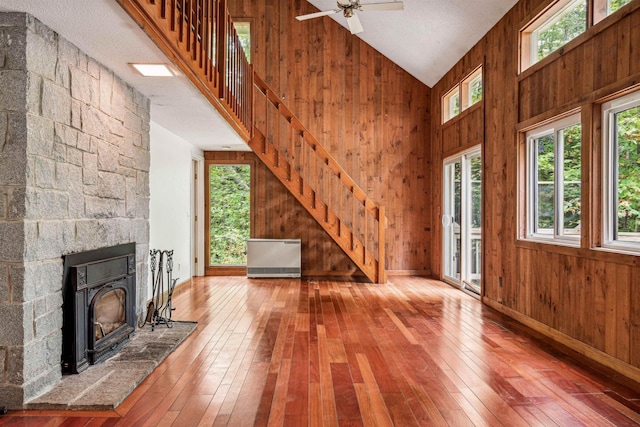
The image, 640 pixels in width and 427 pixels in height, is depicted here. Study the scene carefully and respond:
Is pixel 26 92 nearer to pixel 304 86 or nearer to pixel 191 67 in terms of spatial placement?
pixel 191 67

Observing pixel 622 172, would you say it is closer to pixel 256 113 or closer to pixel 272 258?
pixel 272 258

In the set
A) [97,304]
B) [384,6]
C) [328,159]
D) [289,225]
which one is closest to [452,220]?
[328,159]

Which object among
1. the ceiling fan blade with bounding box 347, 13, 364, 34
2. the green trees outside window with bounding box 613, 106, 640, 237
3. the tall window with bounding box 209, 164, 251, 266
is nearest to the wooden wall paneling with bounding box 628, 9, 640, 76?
the green trees outside window with bounding box 613, 106, 640, 237

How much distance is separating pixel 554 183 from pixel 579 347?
156 cm

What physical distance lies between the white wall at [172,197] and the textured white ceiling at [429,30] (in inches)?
117

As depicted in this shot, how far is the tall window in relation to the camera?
7.50m

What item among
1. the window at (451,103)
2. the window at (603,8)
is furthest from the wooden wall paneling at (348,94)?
the window at (603,8)

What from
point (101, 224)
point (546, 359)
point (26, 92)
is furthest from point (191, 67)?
point (546, 359)

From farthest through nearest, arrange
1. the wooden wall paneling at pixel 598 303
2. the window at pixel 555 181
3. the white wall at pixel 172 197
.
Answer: the white wall at pixel 172 197, the window at pixel 555 181, the wooden wall paneling at pixel 598 303

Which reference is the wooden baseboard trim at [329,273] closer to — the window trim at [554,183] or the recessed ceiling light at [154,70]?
the window trim at [554,183]

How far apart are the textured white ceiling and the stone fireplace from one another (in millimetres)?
3333

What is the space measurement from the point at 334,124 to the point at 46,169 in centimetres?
554

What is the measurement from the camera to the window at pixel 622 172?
9.98 feet

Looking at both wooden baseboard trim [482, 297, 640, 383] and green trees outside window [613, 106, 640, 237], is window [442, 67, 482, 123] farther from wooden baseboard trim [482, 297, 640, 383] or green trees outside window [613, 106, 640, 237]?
wooden baseboard trim [482, 297, 640, 383]
